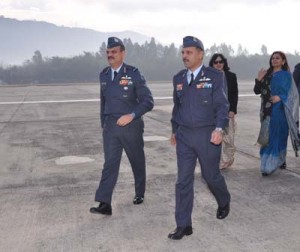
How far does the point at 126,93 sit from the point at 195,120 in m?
1.09

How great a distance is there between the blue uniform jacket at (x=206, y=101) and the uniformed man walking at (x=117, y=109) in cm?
83

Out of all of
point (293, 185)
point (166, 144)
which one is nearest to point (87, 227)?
point (293, 185)

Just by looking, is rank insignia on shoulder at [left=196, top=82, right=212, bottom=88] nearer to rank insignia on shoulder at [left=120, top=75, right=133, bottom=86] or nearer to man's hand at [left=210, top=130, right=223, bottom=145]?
man's hand at [left=210, top=130, right=223, bottom=145]

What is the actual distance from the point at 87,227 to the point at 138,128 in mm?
1244

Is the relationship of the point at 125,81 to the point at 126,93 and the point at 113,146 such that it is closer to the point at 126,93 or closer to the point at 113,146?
the point at 126,93

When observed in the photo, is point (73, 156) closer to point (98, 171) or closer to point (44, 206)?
point (98, 171)

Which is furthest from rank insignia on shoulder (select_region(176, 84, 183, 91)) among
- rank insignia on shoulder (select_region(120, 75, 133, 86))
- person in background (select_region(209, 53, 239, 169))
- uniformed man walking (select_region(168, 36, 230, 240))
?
person in background (select_region(209, 53, 239, 169))

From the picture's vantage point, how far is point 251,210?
4887 millimetres

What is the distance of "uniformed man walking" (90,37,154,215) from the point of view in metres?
4.82

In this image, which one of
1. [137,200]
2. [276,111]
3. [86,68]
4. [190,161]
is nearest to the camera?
[190,161]

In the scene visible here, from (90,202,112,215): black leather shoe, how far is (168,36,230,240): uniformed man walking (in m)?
0.97

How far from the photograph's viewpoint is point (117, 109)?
484 centimetres

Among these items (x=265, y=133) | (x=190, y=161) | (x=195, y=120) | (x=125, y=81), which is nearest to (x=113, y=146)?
(x=125, y=81)

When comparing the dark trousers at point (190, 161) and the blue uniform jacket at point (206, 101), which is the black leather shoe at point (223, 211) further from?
the blue uniform jacket at point (206, 101)
